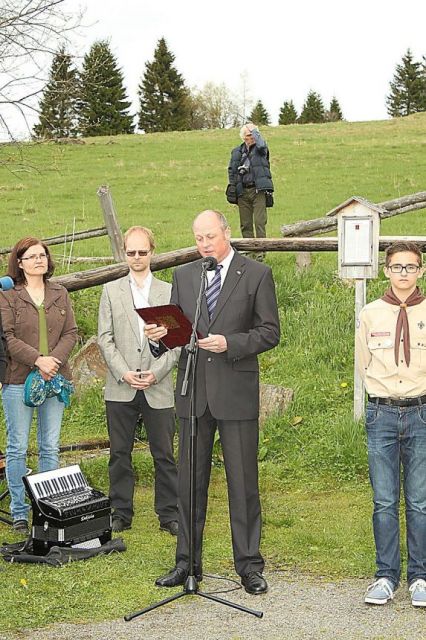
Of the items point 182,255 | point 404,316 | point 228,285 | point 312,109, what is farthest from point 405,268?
point 312,109

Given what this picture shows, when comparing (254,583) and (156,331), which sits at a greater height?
(156,331)

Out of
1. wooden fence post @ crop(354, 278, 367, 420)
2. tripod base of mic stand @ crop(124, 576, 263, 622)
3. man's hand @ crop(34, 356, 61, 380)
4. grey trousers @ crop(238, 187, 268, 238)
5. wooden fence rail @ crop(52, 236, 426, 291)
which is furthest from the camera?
grey trousers @ crop(238, 187, 268, 238)

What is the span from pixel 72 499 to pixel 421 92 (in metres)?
70.4

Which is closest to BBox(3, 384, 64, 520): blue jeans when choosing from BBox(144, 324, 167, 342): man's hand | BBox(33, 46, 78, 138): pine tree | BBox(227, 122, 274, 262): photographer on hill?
BBox(144, 324, 167, 342): man's hand

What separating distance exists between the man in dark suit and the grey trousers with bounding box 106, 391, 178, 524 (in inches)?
43.1

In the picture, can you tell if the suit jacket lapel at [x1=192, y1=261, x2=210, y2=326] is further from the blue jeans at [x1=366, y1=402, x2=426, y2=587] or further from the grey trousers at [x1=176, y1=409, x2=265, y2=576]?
the blue jeans at [x1=366, y1=402, x2=426, y2=587]

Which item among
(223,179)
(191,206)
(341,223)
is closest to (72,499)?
(341,223)

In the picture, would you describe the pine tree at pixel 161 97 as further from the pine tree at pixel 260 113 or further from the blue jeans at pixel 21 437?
the blue jeans at pixel 21 437

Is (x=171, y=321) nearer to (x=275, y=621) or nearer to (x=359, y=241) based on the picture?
(x=275, y=621)

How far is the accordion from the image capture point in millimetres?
6262

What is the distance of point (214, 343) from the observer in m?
5.51

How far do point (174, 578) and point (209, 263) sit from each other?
72.6 inches

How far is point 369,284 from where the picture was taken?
12.3 m

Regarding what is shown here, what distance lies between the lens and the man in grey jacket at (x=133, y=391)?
22.8ft
